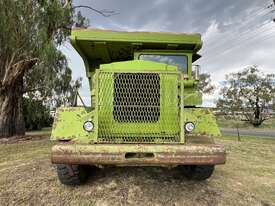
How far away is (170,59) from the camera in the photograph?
20.7ft

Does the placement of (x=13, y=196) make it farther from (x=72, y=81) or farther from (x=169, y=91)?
(x=72, y=81)

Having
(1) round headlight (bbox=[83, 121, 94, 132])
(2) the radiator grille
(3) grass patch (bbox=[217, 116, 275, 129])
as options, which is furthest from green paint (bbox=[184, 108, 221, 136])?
(3) grass patch (bbox=[217, 116, 275, 129])

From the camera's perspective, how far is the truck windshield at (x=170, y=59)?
20.6 ft

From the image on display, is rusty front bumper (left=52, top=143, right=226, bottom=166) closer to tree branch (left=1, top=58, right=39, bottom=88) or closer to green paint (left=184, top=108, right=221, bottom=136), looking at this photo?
green paint (left=184, top=108, right=221, bottom=136)

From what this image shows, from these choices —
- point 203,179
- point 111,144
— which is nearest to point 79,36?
point 111,144

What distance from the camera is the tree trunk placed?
15969mm

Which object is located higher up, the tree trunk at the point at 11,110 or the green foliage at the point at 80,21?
the green foliage at the point at 80,21

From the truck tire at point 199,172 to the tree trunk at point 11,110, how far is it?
12.5 meters

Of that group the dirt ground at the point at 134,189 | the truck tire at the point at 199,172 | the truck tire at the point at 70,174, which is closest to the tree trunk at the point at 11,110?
the dirt ground at the point at 134,189

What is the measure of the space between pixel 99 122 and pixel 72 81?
14.0m

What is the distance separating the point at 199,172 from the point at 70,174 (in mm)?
2086

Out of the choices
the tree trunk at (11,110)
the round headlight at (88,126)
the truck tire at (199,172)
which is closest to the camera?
the round headlight at (88,126)

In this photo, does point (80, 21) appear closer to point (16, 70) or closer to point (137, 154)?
point (16, 70)

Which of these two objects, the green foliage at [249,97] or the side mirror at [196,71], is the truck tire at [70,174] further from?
the green foliage at [249,97]
